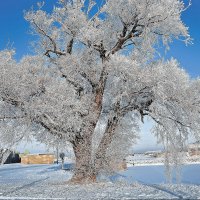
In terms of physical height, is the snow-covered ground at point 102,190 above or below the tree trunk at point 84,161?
below

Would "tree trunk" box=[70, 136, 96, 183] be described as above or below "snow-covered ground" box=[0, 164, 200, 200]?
above

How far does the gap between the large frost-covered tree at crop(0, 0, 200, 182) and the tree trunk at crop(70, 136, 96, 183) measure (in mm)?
45

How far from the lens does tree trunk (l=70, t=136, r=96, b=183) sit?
19.4 metres

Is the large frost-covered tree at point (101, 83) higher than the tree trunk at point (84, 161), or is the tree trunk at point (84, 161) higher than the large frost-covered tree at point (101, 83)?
the large frost-covered tree at point (101, 83)

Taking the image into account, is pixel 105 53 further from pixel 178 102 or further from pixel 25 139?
pixel 25 139

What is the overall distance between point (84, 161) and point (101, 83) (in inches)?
150

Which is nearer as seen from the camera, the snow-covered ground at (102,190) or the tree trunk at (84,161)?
the snow-covered ground at (102,190)

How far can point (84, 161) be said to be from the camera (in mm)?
19438


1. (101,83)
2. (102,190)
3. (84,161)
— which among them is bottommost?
(102,190)

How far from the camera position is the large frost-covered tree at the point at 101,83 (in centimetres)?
1892

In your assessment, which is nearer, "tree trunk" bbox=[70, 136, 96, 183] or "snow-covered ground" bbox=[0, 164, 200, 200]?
"snow-covered ground" bbox=[0, 164, 200, 200]

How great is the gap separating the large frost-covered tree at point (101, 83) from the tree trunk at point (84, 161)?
5cm

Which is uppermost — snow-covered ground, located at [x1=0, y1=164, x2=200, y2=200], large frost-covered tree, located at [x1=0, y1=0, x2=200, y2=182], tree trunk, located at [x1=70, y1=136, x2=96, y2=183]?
large frost-covered tree, located at [x1=0, y1=0, x2=200, y2=182]

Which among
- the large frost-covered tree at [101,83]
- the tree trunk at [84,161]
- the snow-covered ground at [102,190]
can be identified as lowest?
the snow-covered ground at [102,190]
